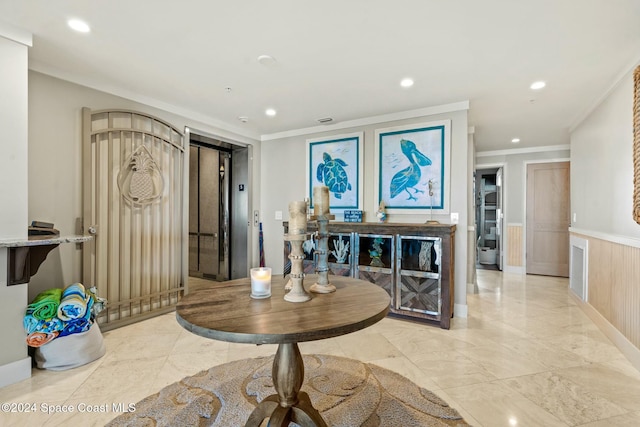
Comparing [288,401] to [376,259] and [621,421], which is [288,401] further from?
[376,259]

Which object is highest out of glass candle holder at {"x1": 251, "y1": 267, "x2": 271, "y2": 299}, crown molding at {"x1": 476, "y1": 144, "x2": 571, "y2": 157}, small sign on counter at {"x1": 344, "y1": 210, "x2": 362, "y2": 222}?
crown molding at {"x1": 476, "y1": 144, "x2": 571, "y2": 157}

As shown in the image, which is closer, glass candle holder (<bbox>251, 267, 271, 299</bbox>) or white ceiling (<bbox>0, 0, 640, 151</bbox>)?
glass candle holder (<bbox>251, 267, 271, 299</bbox>)

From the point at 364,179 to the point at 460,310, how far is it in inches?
76.6

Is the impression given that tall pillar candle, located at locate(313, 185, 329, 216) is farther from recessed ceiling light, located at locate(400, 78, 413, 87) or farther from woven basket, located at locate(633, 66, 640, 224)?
woven basket, located at locate(633, 66, 640, 224)

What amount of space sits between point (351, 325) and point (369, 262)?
97.2 inches

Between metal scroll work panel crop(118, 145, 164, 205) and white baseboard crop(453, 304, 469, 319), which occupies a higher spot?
metal scroll work panel crop(118, 145, 164, 205)

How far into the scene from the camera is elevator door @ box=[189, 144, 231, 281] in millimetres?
5121

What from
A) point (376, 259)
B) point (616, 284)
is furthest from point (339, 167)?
point (616, 284)

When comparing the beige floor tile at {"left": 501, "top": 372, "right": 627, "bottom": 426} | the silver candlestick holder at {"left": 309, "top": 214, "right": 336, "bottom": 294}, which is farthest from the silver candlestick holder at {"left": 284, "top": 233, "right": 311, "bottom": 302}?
the beige floor tile at {"left": 501, "top": 372, "right": 627, "bottom": 426}

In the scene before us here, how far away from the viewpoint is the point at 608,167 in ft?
10.2

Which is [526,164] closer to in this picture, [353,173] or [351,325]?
[353,173]

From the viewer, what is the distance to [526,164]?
19.9 ft

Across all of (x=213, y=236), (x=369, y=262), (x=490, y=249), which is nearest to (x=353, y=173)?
(x=369, y=262)

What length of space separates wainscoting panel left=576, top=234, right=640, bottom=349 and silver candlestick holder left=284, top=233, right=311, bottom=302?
2735mm
